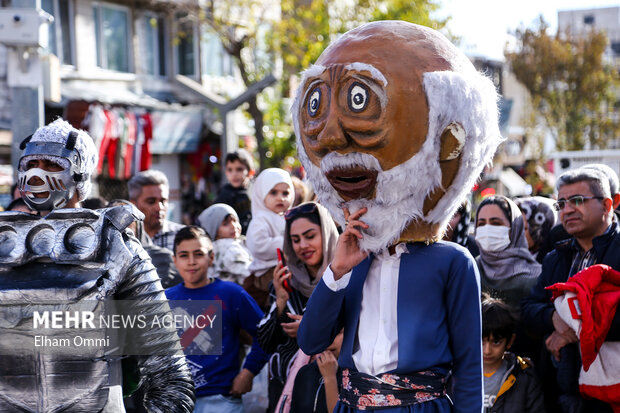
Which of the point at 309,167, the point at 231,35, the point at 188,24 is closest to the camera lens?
the point at 309,167

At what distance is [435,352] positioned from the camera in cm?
259

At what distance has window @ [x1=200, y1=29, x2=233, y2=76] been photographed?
1722cm

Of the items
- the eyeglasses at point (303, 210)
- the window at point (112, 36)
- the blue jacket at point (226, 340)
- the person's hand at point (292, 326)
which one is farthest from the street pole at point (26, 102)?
the window at point (112, 36)

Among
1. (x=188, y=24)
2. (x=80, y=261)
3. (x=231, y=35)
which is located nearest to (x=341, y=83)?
(x=80, y=261)

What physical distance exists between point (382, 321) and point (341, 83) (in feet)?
2.86

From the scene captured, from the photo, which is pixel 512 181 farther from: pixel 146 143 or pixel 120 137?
pixel 120 137

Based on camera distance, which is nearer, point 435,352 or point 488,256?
point 435,352

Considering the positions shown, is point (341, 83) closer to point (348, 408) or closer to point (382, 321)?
point (382, 321)

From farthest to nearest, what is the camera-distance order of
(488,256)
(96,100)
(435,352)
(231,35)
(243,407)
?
(231,35) < (96,100) < (488,256) < (243,407) < (435,352)

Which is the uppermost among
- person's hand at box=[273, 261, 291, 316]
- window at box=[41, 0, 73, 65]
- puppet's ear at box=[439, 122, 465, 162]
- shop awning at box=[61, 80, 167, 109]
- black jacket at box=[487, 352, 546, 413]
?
window at box=[41, 0, 73, 65]

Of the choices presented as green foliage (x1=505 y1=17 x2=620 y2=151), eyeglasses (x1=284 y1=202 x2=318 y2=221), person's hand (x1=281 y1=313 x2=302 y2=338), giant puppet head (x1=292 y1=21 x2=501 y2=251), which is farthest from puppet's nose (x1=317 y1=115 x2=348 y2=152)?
green foliage (x1=505 y1=17 x2=620 y2=151)

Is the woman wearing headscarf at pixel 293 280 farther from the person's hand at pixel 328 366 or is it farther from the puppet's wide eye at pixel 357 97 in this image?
the puppet's wide eye at pixel 357 97

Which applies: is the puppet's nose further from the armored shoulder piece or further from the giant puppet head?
the armored shoulder piece

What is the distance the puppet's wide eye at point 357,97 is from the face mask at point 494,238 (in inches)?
95.9
